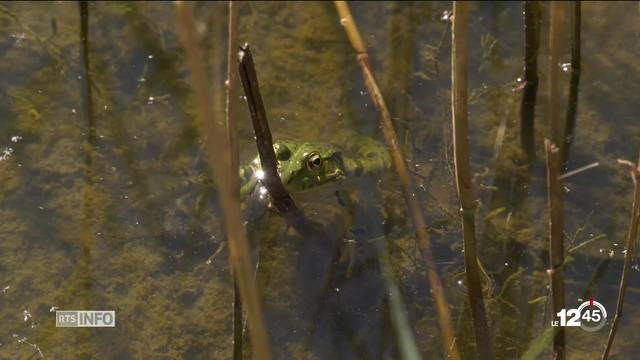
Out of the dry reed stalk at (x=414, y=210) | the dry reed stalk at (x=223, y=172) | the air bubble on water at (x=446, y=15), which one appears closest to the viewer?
the dry reed stalk at (x=223, y=172)

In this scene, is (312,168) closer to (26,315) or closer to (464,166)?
(464,166)

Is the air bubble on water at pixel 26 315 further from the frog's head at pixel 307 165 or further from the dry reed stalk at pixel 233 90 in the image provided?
the dry reed stalk at pixel 233 90

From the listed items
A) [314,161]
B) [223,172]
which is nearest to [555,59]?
[223,172]

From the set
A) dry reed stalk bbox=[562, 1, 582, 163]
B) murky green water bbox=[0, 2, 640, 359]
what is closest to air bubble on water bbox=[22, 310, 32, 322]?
murky green water bbox=[0, 2, 640, 359]

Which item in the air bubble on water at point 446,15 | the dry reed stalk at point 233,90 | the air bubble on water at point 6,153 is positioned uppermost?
the air bubble on water at point 446,15

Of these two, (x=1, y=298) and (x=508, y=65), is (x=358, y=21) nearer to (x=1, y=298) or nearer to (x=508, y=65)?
(x=508, y=65)

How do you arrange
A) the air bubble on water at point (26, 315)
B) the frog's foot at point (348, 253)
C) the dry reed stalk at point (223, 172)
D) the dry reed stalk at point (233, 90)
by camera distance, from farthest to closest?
the frog's foot at point (348, 253), the air bubble on water at point (26, 315), the dry reed stalk at point (233, 90), the dry reed stalk at point (223, 172)

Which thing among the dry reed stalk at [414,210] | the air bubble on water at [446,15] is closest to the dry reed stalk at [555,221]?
the dry reed stalk at [414,210]
